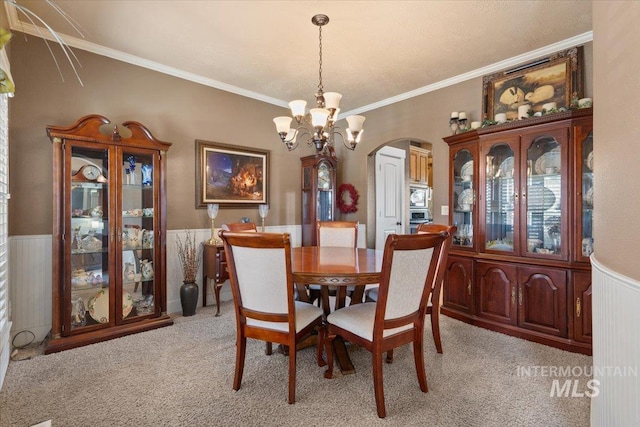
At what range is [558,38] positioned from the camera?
2846 millimetres

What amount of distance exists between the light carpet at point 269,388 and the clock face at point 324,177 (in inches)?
100

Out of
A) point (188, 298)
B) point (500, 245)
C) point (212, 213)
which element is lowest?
point (188, 298)

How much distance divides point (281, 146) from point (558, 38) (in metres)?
3.23

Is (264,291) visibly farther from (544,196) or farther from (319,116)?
(544,196)

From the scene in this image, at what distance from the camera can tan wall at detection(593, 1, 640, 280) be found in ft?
4.00

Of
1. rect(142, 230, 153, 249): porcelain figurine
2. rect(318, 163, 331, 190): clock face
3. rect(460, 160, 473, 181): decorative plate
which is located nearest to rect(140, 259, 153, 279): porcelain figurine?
rect(142, 230, 153, 249): porcelain figurine

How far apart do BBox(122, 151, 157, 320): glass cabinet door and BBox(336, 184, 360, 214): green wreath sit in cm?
273

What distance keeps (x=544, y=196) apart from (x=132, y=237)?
12.6ft

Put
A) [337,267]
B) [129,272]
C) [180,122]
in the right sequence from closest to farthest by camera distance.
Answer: [337,267] → [129,272] → [180,122]

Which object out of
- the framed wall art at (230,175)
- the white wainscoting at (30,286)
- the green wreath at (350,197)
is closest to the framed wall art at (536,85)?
the green wreath at (350,197)

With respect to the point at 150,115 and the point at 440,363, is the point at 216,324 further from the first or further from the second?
the point at 150,115

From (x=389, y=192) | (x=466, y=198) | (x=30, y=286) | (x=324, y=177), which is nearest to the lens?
(x=30, y=286)

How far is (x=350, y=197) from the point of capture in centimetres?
492

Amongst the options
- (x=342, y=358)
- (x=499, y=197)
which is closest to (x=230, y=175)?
(x=342, y=358)
